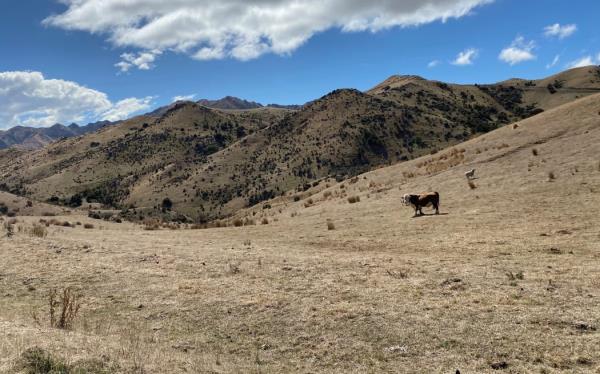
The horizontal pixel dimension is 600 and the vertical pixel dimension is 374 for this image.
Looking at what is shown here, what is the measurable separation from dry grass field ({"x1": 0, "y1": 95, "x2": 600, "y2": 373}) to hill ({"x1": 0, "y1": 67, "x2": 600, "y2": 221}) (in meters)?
52.8

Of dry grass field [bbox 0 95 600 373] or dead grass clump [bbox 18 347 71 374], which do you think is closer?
dead grass clump [bbox 18 347 71 374]

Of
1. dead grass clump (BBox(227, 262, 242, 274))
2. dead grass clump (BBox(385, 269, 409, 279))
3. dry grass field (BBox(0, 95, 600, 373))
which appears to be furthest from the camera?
dead grass clump (BBox(227, 262, 242, 274))

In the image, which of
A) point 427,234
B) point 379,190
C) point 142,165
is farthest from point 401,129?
point 427,234

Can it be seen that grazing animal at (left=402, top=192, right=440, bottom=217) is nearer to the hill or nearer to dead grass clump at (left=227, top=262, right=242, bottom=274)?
dead grass clump at (left=227, top=262, right=242, bottom=274)

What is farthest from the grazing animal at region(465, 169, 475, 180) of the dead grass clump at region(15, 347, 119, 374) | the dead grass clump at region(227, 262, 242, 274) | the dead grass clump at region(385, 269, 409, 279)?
the dead grass clump at region(15, 347, 119, 374)

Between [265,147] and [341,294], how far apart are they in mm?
111398

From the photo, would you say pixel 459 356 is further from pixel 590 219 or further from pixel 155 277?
pixel 590 219

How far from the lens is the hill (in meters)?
101

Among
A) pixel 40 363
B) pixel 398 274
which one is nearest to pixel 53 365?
pixel 40 363

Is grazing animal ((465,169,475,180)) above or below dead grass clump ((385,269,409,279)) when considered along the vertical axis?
above

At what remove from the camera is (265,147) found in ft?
404

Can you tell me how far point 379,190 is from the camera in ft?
129

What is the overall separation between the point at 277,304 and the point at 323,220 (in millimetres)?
17305

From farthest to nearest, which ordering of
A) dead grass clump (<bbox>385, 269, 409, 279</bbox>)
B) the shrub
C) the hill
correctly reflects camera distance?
the hill
the shrub
dead grass clump (<bbox>385, 269, 409, 279</bbox>)
